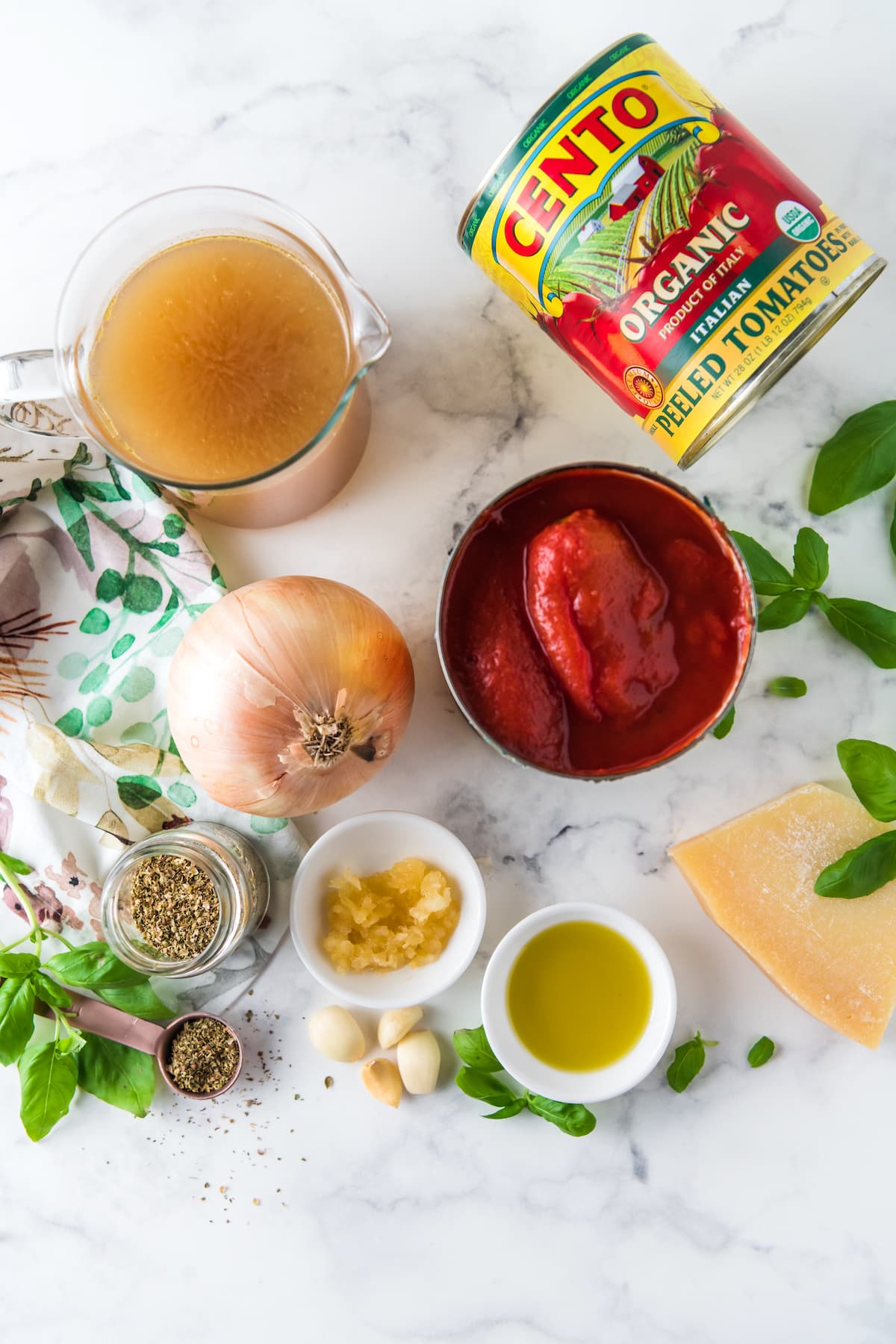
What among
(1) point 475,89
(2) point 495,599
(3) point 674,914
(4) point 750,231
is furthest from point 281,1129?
(1) point 475,89

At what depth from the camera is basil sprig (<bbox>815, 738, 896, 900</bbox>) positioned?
127 centimetres

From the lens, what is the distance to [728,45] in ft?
4.44

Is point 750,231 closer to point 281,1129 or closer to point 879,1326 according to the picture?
point 281,1129

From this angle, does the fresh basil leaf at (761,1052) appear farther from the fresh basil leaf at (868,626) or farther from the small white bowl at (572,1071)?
the fresh basil leaf at (868,626)

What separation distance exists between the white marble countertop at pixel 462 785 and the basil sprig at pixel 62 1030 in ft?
0.25

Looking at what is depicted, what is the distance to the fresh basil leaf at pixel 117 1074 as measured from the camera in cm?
136

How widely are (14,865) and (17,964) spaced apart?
13 cm

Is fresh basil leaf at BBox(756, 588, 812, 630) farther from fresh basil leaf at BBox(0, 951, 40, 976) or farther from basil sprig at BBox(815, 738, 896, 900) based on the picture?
fresh basil leaf at BBox(0, 951, 40, 976)

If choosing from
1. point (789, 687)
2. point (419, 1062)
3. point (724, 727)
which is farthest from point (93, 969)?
point (789, 687)

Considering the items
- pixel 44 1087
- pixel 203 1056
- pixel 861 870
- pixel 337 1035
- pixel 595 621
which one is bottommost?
pixel 44 1087

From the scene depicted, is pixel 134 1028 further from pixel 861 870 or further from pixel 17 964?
pixel 861 870

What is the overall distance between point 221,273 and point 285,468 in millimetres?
228

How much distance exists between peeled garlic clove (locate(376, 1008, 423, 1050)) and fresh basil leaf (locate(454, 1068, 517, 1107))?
0.31 ft

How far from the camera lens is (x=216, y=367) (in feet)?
3.53
